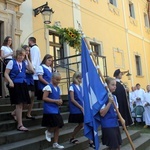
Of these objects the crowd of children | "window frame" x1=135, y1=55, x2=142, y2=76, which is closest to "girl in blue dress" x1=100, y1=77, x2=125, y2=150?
the crowd of children

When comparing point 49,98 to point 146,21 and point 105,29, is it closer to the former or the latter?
point 105,29

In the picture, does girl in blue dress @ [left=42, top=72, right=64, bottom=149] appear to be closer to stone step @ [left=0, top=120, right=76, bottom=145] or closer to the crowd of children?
the crowd of children

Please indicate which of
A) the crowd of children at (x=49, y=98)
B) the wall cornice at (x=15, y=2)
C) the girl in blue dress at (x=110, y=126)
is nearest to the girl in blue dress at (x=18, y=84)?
the crowd of children at (x=49, y=98)

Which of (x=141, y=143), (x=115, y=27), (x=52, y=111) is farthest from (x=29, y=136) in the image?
(x=115, y=27)

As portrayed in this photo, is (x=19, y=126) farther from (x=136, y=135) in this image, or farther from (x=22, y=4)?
(x=22, y=4)

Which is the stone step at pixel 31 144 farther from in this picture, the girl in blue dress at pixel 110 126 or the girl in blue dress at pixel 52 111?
the girl in blue dress at pixel 110 126

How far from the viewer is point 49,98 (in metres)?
4.46

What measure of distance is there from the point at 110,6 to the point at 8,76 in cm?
1160

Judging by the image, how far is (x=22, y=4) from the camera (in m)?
8.98

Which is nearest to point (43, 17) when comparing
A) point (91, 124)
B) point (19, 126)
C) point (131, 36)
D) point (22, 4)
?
point (22, 4)

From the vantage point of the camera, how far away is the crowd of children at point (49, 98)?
3.80 m

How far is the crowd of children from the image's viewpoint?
150 inches

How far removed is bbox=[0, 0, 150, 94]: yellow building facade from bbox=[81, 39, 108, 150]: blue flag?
443cm

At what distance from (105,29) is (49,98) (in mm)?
10302
